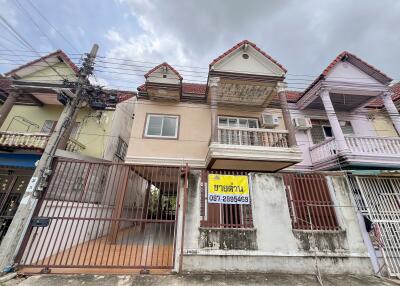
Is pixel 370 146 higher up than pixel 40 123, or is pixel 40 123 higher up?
pixel 40 123

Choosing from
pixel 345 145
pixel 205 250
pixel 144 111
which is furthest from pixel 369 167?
pixel 144 111

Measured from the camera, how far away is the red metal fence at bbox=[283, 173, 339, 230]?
5.68m

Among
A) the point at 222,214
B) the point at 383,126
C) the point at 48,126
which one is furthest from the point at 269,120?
the point at 48,126

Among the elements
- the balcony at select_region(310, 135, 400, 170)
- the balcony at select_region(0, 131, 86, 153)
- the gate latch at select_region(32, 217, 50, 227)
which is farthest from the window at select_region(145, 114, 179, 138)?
the balcony at select_region(310, 135, 400, 170)

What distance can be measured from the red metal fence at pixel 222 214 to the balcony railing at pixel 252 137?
235cm

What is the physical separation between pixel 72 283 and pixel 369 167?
11.2 metres

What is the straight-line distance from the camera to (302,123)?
944cm

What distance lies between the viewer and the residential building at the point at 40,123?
7.90 metres

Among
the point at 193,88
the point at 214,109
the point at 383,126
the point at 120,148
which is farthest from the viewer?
the point at 193,88

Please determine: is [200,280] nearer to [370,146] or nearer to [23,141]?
[370,146]

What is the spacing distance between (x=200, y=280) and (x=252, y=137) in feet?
18.6

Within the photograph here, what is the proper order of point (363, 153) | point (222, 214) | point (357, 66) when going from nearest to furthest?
point (222, 214)
point (363, 153)
point (357, 66)

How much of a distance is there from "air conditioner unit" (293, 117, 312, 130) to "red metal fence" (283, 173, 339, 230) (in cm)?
394

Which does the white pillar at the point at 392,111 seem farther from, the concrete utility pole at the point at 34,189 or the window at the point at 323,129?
the concrete utility pole at the point at 34,189
